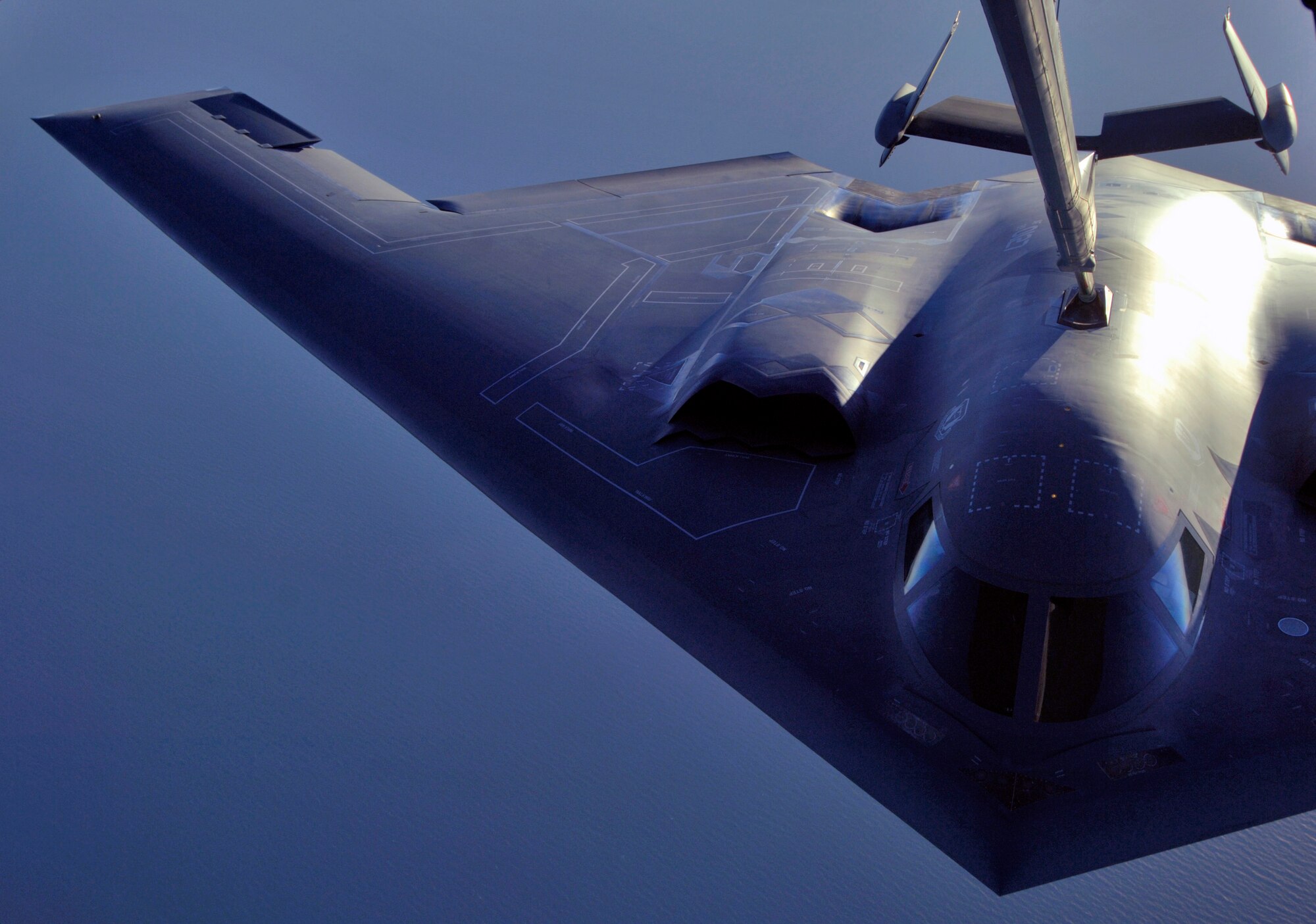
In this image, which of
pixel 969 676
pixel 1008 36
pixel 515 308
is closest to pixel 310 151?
pixel 515 308

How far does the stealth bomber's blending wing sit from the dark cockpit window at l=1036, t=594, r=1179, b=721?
0.02 metres

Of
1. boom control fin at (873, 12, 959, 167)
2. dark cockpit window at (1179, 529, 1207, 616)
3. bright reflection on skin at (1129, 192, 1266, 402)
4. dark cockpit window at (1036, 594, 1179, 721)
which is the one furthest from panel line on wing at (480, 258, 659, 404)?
dark cockpit window at (1179, 529, 1207, 616)

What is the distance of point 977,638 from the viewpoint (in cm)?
648

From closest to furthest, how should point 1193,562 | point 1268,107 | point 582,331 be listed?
point 1193,562 → point 1268,107 → point 582,331

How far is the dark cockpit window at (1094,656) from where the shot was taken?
6.27 m

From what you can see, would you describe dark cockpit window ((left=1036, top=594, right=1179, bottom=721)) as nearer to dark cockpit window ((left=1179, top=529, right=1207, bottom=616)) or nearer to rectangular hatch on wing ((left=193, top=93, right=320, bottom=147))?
dark cockpit window ((left=1179, top=529, right=1207, bottom=616))

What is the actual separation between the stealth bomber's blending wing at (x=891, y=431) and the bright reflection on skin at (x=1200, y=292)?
54 millimetres

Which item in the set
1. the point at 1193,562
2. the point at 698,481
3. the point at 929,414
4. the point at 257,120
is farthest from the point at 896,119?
the point at 257,120

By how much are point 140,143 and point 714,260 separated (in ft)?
27.0

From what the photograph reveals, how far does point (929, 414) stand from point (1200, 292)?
3.20 metres

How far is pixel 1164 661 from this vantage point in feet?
21.3

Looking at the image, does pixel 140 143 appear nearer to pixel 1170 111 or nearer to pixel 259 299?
pixel 259 299

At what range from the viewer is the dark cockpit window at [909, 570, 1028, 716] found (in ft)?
20.8

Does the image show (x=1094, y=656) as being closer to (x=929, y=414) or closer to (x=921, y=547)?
(x=921, y=547)
